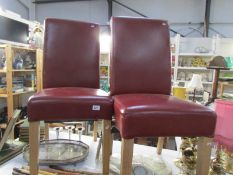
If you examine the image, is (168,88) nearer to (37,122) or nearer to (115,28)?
(115,28)

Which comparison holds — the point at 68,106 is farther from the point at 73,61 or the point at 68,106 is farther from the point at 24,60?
the point at 24,60

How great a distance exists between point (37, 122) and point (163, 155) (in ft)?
3.34

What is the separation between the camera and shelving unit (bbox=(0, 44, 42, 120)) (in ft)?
10.3

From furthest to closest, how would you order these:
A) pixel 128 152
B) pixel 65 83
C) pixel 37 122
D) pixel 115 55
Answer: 1. pixel 65 83
2. pixel 115 55
3. pixel 37 122
4. pixel 128 152

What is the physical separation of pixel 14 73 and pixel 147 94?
2.96 meters

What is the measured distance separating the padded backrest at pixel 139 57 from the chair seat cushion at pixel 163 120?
39cm

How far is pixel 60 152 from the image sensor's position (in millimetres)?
1677

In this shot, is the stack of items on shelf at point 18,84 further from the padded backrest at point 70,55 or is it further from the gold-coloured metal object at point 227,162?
the gold-coloured metal object at point 227,162

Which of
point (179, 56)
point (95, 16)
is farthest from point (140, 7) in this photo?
point (179, 56)

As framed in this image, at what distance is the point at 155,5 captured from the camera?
5.39 meters

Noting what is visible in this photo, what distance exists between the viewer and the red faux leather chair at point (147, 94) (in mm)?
974

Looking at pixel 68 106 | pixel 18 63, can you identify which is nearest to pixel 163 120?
pixel 68 106

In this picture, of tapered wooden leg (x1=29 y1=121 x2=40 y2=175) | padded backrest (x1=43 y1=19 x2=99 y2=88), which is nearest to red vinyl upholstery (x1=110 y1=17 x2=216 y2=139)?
padded backrest (x1=43 y1=19 x2=99 y2=88)

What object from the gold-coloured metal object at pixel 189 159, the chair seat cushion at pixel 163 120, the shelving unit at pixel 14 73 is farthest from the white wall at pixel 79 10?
the chair seat cushion at pixel 163 120
